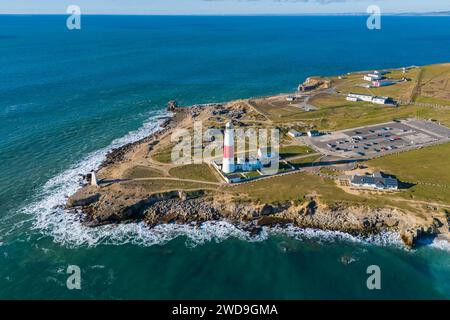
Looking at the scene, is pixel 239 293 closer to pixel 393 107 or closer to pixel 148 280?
pixel 148 280

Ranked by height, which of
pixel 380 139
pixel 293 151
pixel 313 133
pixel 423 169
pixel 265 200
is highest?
pixel 313 133

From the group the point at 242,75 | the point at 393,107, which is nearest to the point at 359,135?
the point at 393,107

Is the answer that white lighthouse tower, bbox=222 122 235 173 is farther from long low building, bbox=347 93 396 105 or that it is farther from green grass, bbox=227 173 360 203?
long low building, bbox=347 93 396 105

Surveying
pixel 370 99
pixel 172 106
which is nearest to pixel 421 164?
pixel 370 99

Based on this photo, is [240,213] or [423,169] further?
[423,169]

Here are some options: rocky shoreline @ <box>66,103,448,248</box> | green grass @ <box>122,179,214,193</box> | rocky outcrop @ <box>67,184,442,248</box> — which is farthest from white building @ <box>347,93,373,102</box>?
green grass @ <box>122,179,214,193</box>

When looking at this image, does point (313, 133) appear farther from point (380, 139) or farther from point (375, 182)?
point (375, 182)

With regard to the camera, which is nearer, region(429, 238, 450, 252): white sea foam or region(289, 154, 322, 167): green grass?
region(429, 238, 450, 252): white sea foam
